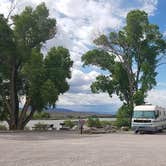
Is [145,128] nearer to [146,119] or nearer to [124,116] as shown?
[146,119]

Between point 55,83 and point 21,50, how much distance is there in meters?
5.11

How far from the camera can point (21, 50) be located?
44.0 m

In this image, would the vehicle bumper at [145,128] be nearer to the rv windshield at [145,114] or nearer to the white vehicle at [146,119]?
the white vehicle at [146,119]

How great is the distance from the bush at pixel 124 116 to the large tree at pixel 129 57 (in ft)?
1.86

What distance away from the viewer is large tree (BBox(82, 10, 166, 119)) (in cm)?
5156

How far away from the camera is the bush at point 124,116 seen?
51.0m

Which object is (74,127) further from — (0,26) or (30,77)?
(0,26)

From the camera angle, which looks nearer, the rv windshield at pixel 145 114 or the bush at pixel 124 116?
the rv windshield at pixel 145 114

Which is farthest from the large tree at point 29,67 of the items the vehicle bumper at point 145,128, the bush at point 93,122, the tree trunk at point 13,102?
the vehicle bumper at point 145,128

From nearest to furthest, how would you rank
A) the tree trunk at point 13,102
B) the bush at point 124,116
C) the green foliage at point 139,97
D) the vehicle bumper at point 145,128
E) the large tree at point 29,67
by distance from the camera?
the vehicle bumper at point 145,128
the large tree at point 29,67
the tree trunk at point 13,102
the green foliage at point 139,97
the bush at point 124,116

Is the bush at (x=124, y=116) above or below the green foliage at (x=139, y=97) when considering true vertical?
below

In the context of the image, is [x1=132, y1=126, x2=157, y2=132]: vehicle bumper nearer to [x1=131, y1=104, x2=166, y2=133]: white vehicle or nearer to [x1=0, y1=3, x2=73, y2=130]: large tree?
[x1=131, y1=104, x2=166, y2=133]: white vehicle

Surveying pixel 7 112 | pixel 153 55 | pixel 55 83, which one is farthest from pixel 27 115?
pixel 153 55

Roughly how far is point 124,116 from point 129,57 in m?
7.44
